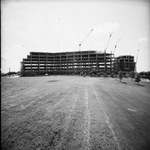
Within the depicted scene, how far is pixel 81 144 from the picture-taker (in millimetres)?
2873

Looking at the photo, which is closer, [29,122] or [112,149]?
[112,149]

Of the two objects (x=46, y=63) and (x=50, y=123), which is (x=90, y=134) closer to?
(x=50, y=123)

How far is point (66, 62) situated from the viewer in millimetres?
94625

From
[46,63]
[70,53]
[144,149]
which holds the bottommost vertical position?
[144,149]

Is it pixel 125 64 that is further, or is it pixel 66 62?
pixel 125 64

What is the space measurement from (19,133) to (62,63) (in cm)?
9517

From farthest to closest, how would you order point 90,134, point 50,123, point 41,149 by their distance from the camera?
point 50,123, point 90,134, point 41,149

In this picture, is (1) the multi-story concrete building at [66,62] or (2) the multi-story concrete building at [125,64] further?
(2) the multi-story concrete building at [125,64]

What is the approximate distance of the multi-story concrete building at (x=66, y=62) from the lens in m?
87.2

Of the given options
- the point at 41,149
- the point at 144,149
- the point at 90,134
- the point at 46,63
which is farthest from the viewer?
the point at 46,63

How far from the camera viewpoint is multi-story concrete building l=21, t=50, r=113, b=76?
8725 centimetres

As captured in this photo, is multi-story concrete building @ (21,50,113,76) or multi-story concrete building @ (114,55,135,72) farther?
multi-story concrete building @ (114,55,135,72)

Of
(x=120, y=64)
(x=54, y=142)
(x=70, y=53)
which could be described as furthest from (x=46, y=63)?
(x=54, y=142)

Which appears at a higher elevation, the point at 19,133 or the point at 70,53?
the point at 70,53
